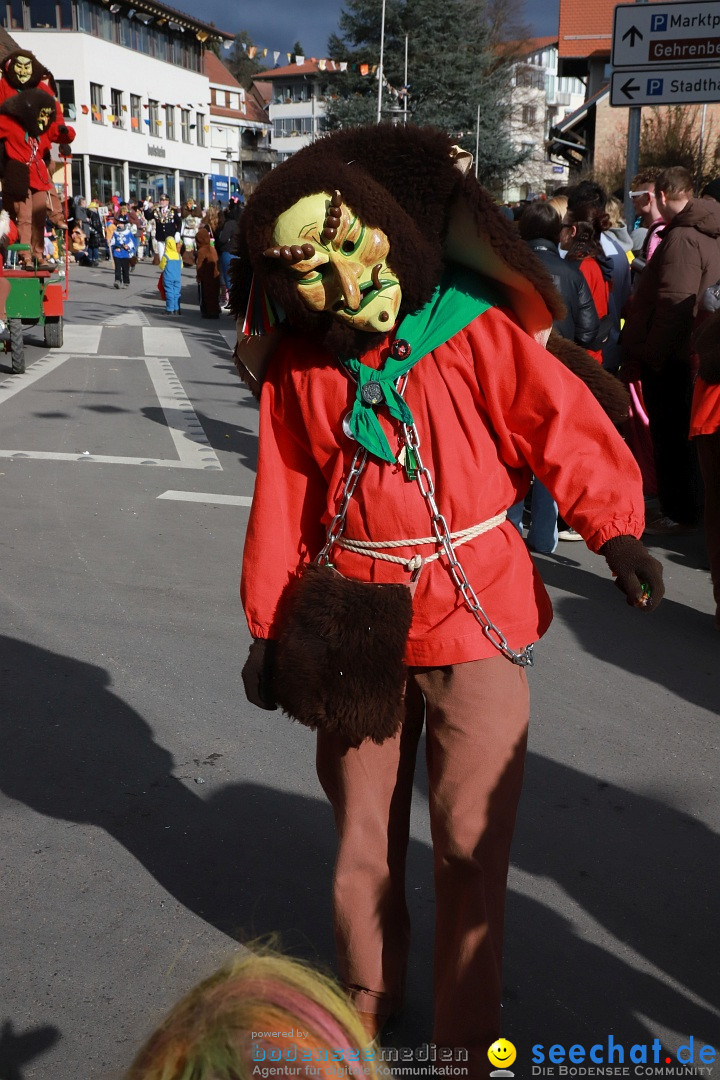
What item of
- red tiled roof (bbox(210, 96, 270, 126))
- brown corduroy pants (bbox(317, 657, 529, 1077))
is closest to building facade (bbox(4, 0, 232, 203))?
red tiled roof (bbox(210, 96, 270, 126))

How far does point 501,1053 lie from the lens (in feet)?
7.50

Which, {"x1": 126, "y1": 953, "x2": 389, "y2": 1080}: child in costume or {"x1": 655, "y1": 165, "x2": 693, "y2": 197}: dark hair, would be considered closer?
{"x1": 126, "y1": 953, "x2": 389, "y2": 1080}: child in costume

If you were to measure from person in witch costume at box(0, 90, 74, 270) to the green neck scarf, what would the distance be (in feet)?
39.0

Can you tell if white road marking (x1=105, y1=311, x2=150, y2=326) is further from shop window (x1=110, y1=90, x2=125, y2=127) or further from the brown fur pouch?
shop window (x1=110, y1=90, x2=125, y2=127)

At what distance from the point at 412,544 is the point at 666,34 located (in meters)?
7.08

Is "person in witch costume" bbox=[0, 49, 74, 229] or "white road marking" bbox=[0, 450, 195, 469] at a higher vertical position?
"person in witch costume" bbox=[0, 49, 74, 229]

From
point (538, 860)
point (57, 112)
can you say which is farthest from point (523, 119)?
point (538, 860)

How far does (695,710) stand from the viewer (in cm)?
438

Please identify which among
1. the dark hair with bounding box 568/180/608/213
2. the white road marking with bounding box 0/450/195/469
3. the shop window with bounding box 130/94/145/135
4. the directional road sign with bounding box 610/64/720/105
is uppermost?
the shop window with bounding box 130/94/145/135

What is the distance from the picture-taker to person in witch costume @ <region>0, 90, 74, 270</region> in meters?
12.5

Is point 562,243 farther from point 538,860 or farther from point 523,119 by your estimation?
point 523,119

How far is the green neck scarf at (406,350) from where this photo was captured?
2.11 meters

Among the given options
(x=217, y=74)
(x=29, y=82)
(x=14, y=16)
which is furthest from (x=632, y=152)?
(x=217, y=74)

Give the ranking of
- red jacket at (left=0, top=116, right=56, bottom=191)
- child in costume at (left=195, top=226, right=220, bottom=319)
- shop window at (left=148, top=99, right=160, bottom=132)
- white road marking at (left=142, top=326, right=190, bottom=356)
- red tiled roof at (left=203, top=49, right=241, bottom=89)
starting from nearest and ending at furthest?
red jacket at (left=0, top=116, right=56, bottom=191), white road marking at (left=142, top=326, right=190, bottom=356), child in costume at (left=195, top=226, right=220, bottom=319), shop window at (left=148, top=99, right=160, bottom=132), red tiled roof at (left=203, top=49, right=241, bottom=89)
